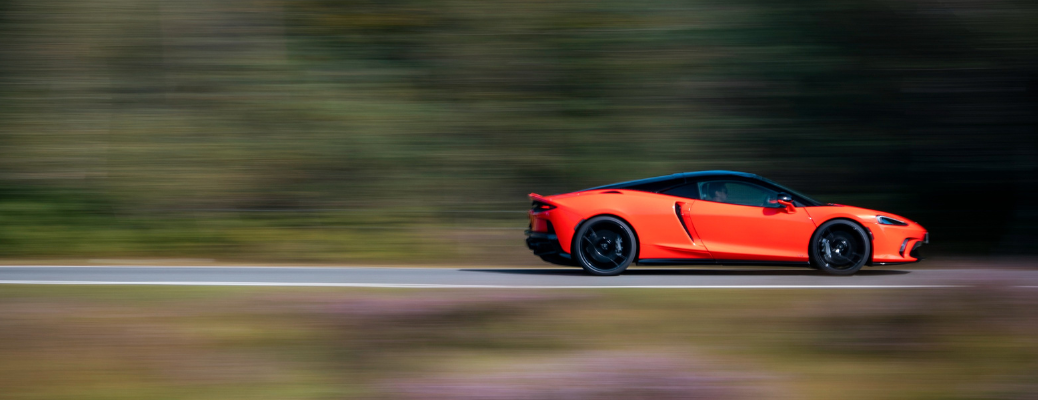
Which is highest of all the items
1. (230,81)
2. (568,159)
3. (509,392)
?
(230,81)

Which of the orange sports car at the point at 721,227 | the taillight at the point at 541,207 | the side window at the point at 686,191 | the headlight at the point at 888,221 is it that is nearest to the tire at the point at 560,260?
the orange sports car at the point at 721,227

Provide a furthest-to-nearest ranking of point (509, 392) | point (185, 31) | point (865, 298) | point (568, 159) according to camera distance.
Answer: point (185, 31)
point (568, 159)
point (865, 298)
point (509, 392)

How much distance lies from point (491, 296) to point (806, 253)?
3.19 m

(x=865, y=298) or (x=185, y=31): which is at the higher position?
(x=185, y=31)

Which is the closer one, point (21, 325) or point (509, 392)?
point (509, 392)

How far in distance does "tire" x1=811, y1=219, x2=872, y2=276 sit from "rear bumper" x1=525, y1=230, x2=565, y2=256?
238 cm

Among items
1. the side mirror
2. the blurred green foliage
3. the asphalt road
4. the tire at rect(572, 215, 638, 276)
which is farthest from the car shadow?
the blurred green foliage

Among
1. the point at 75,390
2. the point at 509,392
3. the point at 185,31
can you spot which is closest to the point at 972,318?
the point at 509,392

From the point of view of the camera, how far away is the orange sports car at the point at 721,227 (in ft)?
29.4

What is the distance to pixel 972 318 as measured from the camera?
6363mm

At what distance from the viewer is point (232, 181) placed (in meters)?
14.6

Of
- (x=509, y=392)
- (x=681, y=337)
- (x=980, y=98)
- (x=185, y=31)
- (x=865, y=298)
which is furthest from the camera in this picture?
(x=185, y=31)

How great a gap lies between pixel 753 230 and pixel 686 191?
714mm

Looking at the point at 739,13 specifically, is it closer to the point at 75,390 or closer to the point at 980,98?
the point at 980,98
